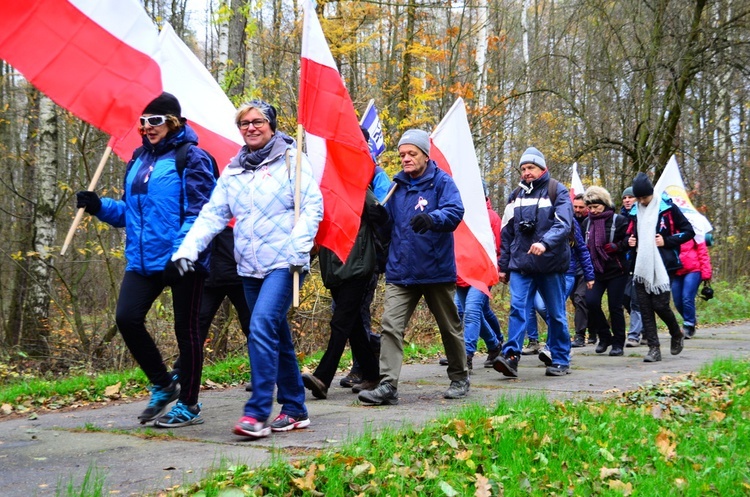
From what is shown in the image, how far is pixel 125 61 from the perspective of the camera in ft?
19.7

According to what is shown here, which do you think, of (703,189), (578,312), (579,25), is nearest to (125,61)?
(578,312)

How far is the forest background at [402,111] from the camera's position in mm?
11602

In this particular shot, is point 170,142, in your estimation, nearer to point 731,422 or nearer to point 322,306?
point 731,422

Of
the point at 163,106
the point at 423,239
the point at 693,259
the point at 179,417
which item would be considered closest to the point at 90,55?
the point at 163,106

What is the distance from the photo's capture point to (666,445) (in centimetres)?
498

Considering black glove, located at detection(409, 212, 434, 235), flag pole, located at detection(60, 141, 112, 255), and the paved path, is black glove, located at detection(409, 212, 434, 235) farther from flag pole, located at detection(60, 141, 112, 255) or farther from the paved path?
flag pole, located at detection(60, 141, 112, 255)

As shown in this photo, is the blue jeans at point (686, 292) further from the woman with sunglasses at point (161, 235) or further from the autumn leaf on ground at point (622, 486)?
the woman with sunglasses at point (161, 235)

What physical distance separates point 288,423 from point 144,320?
117 cm

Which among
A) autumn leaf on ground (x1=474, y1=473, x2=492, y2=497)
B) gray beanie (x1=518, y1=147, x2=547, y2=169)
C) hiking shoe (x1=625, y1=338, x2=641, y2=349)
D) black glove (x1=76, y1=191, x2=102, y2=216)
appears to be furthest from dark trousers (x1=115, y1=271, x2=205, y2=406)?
hiking shoe (x1=625, y1=338, x2=641, y2=349)

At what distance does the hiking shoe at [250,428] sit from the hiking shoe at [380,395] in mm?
1498

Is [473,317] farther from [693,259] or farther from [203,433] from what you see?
[693,259]

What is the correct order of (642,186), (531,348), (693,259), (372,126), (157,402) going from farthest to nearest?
(693,259) → (531,348) → (642,186) → (372,126) → (157,402)

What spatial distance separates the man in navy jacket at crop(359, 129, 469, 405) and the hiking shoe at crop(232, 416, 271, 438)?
1.52m

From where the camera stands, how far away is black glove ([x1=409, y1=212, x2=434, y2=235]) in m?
5.73
